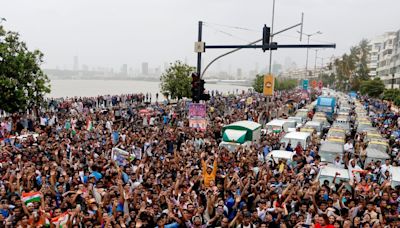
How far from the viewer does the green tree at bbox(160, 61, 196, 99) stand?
40.6 metres

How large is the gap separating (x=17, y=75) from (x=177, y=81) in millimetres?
21131

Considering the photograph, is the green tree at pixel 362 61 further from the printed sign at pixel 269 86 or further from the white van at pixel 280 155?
the white van at pixel 280 155

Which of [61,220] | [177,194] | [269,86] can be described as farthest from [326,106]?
[61,220]

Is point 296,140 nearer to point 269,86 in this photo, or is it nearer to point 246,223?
point 269,86

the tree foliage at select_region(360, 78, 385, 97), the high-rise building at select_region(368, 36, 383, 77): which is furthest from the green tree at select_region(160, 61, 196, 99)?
the high-rise building at select_region(368, 36, 383, 77)

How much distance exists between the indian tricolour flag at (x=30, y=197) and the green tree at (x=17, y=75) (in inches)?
528

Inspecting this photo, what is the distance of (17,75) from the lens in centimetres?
2083

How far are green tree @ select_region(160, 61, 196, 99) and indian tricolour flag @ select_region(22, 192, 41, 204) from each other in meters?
32.5

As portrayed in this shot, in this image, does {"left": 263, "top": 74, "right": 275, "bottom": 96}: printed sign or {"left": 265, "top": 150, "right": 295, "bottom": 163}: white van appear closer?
{"left": 265, "top": 150, "right": 295, "bottom": 163}: white van

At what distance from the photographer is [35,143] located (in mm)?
13555

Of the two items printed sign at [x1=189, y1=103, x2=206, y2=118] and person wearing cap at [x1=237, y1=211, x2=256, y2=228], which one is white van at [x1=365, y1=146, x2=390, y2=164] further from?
person wearing cap at [x1=237, y1=211, x2=256, y2=228]

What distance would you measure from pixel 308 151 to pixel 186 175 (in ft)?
20.2

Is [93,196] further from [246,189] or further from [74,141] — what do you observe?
[74,141]

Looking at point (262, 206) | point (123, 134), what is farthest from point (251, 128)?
point (262, 206)
